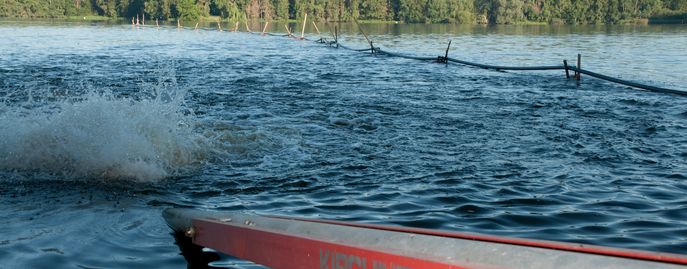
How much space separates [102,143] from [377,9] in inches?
5849

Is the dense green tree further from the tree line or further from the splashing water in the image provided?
the splashing water

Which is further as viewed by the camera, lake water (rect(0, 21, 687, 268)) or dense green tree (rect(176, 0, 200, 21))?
dense green tree (rect(176, 0, 200, 21))

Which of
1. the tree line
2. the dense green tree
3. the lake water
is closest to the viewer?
the lake water

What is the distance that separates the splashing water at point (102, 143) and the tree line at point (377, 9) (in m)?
125

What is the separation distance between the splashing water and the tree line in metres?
125

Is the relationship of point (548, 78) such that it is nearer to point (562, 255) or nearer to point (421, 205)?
point (421, 205)

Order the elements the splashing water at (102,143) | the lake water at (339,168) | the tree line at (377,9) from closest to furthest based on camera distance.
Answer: the lake water at (339,168) < the splashing water at (102,143) < the tree line at (377,9)

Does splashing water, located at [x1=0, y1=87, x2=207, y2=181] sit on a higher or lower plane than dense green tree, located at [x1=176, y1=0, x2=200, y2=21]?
lower

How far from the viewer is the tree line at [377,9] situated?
138 meters

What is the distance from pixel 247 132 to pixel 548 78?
1607cm

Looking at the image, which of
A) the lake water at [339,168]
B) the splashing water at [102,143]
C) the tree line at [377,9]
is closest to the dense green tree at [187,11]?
the tree line at [377,9]

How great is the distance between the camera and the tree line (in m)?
138

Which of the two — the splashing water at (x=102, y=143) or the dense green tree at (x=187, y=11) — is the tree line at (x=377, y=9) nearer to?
the dense green tree at (x=187, y=11)

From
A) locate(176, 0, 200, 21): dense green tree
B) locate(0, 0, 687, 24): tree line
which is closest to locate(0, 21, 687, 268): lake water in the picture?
locate(176, 0, 200, 21): dense green tree
